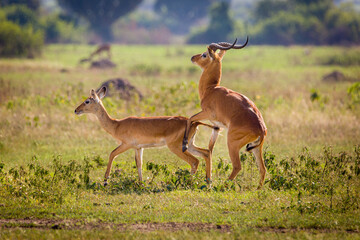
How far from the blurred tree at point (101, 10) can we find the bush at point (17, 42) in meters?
32.5

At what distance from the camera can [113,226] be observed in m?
6.35

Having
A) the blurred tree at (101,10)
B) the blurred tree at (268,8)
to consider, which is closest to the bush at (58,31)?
the blurred tree at (101,10)

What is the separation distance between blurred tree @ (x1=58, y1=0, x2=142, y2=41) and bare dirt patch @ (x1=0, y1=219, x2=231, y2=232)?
63328mm

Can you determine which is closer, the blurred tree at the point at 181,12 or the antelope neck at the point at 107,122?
the antelope neck at the point at 107,122

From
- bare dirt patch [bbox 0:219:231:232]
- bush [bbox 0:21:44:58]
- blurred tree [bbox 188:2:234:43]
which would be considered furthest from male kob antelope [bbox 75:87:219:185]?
blurred tree [bbox 188:2:234:43]

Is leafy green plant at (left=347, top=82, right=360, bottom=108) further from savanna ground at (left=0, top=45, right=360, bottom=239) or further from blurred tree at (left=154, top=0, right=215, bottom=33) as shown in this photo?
blurred tree at (left=154, top=0, right=215, bottom=33)

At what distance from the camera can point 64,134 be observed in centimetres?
1241

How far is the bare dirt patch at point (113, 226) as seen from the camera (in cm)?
628

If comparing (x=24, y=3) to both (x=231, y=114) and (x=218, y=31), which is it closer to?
(x=218, y=31)

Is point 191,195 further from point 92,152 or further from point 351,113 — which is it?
point 351,113

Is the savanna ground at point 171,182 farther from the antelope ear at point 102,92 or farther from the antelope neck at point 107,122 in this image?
the antelope ear at point 102,92

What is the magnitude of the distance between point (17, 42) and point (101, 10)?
3464cm

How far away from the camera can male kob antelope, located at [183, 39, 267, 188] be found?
782 cm

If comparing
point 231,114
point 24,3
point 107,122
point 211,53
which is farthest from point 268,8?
point 231,114
